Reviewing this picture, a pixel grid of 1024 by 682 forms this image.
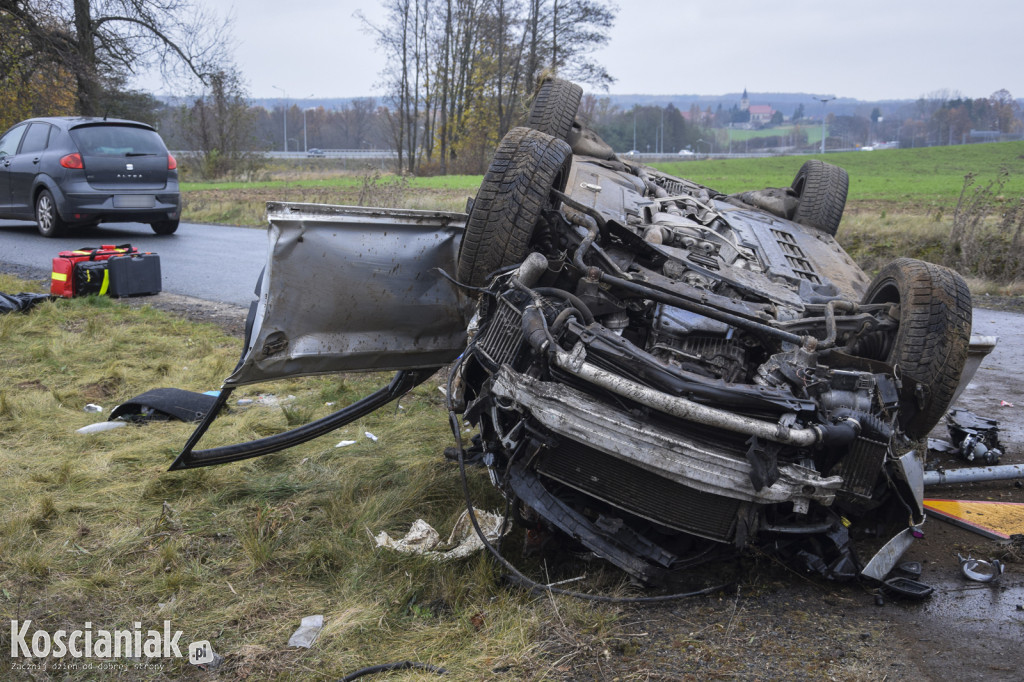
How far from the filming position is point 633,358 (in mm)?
3004

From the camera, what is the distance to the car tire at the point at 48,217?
36.2ft

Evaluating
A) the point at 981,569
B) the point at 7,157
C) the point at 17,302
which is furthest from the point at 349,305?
the point at 7,157

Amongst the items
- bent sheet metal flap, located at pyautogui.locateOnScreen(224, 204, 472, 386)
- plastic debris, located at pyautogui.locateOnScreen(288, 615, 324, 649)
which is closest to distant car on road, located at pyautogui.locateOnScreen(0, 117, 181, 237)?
bent sheet metal flap, located at pyautogui.locateOnScreen(224, 204, 472, 386)

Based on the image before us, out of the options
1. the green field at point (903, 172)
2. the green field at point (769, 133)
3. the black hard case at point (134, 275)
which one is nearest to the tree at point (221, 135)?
the green field at point (903, 172)

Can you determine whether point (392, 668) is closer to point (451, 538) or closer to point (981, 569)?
point (451, 538)

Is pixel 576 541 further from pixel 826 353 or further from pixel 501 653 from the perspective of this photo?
pixel 826 353

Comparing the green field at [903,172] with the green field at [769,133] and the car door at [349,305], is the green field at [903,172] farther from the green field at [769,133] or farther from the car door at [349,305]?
the green field at [769,133]

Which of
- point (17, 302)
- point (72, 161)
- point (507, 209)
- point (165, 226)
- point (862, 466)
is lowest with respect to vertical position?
point (17, 302)

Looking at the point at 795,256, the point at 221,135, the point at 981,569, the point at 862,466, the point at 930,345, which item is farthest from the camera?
the point at 221,135

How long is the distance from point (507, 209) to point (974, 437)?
10.3 ft

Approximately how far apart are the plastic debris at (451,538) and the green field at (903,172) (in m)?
15.6

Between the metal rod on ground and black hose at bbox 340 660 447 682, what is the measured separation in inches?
115

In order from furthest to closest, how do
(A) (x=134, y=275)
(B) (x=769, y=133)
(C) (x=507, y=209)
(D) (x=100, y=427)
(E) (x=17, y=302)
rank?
(B) (x=769, y=133) → (A) (x=134, y=275) → (E) (x=17, y=302) → (D) (x=100, y=427) → (C) (x=507, y=209)

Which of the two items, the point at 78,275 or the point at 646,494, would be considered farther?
the point at 78,275
